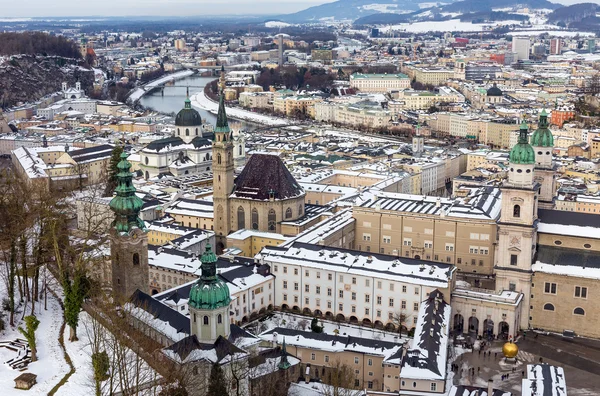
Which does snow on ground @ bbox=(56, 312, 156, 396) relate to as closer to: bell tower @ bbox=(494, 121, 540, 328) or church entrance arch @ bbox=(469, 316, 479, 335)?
church entrance arch @ bbox=(469, 316, 479, 335)

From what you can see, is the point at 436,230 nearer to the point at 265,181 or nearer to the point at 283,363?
the point at 265,181

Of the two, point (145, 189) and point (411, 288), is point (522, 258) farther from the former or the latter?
point (145, 189)

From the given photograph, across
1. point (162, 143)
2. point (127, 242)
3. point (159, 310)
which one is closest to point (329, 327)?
point (159, 310)

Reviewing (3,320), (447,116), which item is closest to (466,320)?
(3,320)

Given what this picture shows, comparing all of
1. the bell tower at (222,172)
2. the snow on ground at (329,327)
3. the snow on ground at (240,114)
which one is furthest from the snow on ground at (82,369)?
the snow on ground at (240,114)

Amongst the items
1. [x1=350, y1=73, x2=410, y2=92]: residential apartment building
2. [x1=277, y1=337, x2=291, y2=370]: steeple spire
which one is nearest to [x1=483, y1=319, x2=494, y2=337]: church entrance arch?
[x1=277, y1=337, x2=291, y2=370]: steeple spire

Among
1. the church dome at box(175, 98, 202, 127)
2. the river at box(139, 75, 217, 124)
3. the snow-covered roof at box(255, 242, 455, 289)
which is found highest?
the church dome at box(175, 98, 202, 127)

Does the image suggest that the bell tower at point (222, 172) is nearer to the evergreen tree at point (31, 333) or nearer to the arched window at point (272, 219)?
the arched window at point (272, 219)
